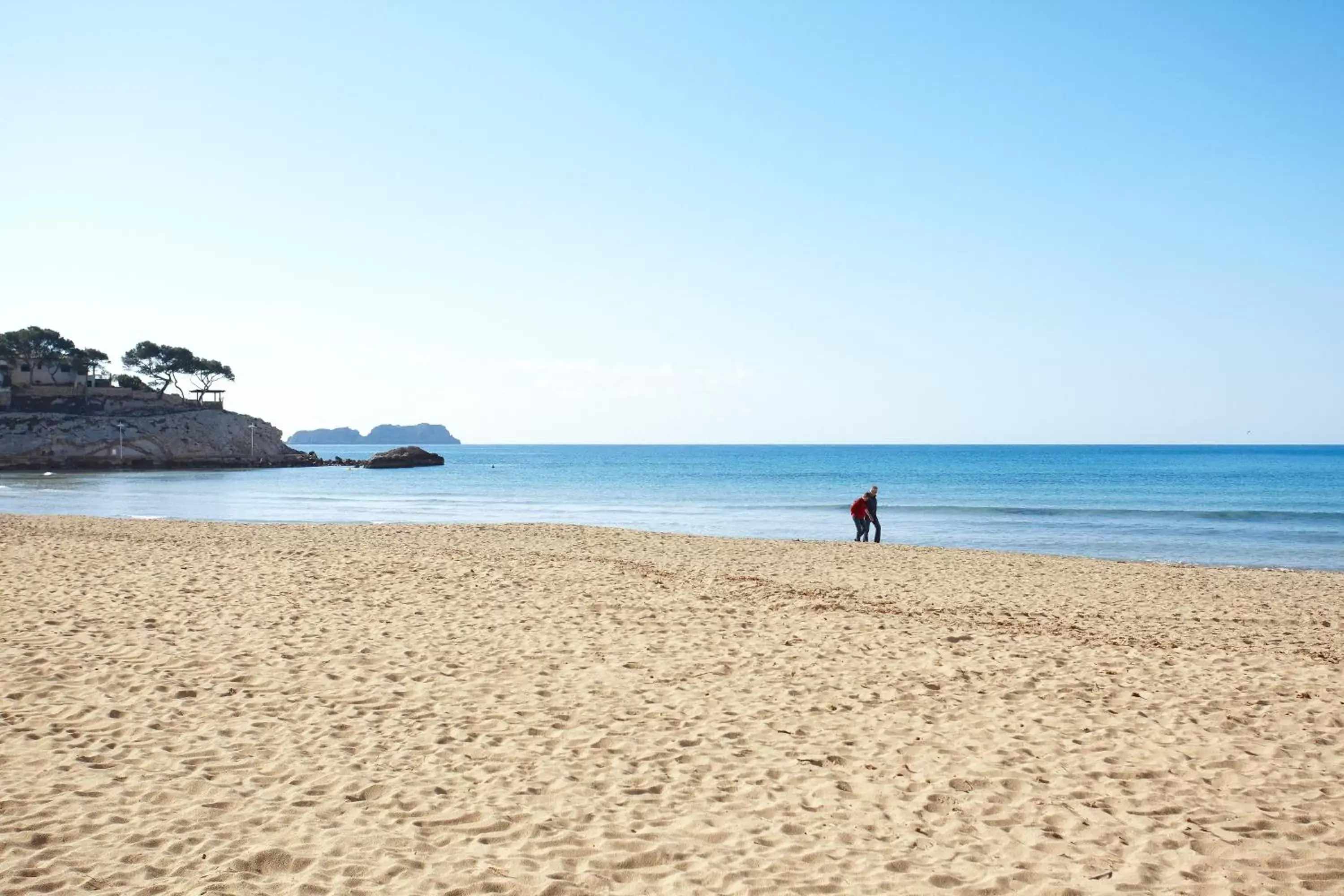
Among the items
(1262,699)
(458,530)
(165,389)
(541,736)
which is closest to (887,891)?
(541,736)

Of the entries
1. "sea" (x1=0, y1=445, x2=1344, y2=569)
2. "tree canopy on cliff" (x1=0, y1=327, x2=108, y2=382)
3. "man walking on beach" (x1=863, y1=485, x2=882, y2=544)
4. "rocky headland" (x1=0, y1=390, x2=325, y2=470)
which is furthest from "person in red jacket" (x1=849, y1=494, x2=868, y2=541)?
"tree canopy on cliff" (x1=0, y1=327, x2=108, y2=382)

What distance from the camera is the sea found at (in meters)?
28.4

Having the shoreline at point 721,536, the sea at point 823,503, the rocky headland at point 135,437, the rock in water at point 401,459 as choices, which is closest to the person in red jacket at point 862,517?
the shoreline at point 721,536

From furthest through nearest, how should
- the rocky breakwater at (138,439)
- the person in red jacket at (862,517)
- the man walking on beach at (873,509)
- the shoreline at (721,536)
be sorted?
the rocky breakwater at (138,439) < the person in red jacket at (862,517) < the man walking on beach at (873,509) < the shoreline at (721,536)

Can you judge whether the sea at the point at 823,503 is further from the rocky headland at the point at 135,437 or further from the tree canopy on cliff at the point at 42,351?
the tree canopy on cliff at the point at 42,351

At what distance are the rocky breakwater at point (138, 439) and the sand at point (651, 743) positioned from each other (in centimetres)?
8034

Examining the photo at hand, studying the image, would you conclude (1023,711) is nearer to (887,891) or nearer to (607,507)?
(887,891)

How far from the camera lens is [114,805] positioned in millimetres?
5504

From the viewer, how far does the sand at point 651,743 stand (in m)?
4.91

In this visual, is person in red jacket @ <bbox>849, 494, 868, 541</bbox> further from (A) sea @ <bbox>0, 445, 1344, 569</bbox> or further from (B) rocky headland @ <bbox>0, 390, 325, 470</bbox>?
(B) rocky headland @ <bbox>0, 390, 325, 470</bbox>

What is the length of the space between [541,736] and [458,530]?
1928 cm

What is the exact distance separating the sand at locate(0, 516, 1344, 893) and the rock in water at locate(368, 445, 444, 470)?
79550 mm

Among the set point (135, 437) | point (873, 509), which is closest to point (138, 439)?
point (135, 437)

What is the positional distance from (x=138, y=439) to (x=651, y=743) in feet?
307
